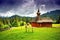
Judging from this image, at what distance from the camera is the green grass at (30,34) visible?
4.21 metres

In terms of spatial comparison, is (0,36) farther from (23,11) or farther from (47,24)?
(47,24)

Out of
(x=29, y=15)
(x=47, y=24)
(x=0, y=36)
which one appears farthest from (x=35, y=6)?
(x=0, y=36)

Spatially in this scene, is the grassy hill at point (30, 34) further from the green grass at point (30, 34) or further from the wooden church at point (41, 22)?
the wooden church at point (41, 22)

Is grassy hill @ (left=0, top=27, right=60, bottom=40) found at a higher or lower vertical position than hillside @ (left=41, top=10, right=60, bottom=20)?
lower

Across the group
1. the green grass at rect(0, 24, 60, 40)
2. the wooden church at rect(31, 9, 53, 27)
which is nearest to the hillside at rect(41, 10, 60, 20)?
the wooden church at rect(31, 9, 53, 27)

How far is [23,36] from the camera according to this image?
4246 mm

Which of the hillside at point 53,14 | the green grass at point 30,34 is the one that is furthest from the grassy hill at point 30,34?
the hillside at point 53,14

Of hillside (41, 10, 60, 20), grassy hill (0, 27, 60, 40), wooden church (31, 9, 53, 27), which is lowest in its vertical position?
grassy hill (0, 27, 60, 40)

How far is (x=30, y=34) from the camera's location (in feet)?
14.1

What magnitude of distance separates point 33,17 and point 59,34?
866 mm

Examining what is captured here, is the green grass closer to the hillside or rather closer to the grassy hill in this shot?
the grassy hill

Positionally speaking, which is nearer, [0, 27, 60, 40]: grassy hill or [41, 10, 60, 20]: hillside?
[0, 27, 60, 40]: grassy hill

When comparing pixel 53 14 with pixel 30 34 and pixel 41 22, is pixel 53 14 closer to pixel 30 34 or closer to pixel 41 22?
pixel 41 22

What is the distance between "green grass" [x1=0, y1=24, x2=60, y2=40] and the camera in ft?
13.8
